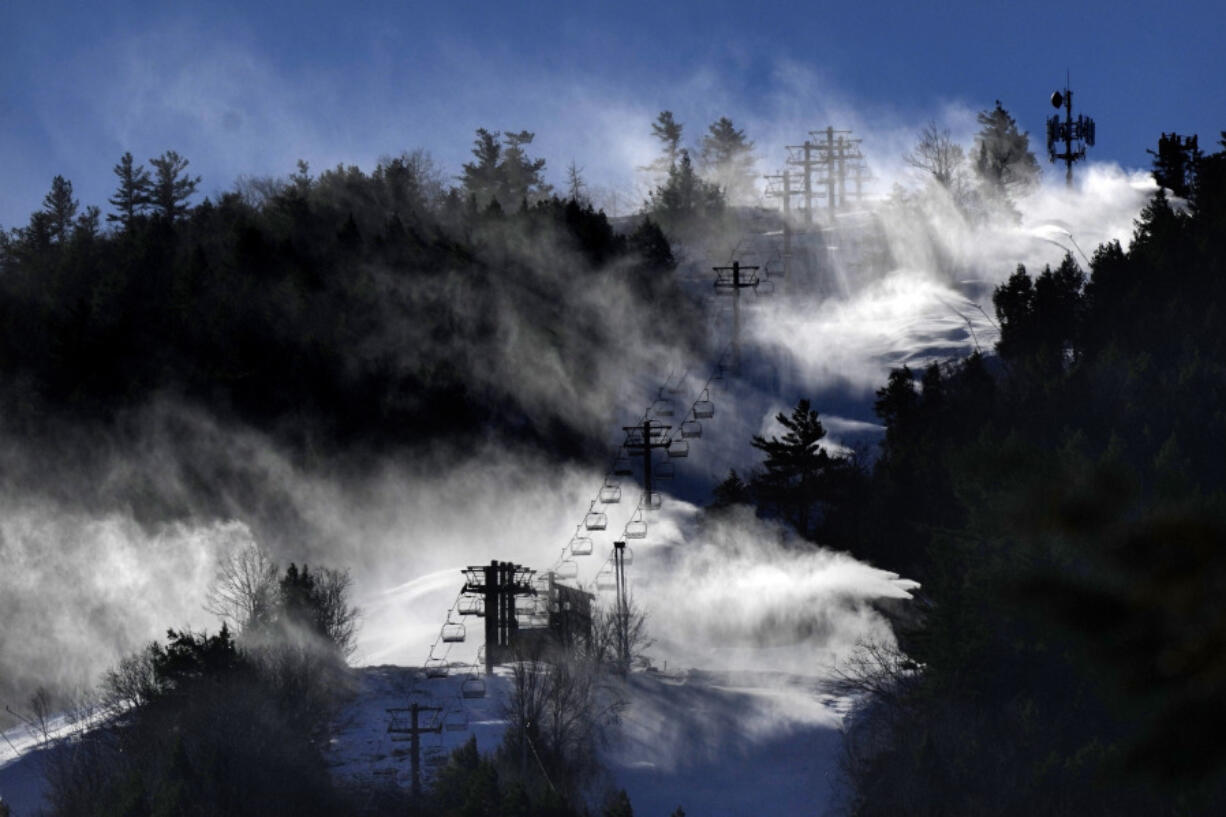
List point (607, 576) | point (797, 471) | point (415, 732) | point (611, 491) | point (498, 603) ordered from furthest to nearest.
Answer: point (611, 491) < point (797, 471) < point (607, 576) < point (498, 603) < point (415, 732)

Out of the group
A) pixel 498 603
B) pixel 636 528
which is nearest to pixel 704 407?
pixel 636 528

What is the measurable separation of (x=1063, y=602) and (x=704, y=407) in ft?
130

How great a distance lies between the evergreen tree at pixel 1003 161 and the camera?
130000 mm

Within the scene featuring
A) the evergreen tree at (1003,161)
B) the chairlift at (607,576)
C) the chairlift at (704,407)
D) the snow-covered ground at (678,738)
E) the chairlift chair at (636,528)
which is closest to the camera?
the snow-covered ground at (678,738)

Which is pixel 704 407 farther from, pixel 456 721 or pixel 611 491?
pixel 456 721

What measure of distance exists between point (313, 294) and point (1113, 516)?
5757cm

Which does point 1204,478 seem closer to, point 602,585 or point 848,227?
point 602,585

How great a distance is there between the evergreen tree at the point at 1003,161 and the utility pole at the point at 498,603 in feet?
237

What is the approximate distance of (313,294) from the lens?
102250mm

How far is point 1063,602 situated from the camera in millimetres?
54875

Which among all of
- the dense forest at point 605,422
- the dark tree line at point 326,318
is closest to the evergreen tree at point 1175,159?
the dense forest at point 605,422

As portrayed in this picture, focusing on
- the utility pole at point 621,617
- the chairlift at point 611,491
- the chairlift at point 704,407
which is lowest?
the utility pole at point 621,617

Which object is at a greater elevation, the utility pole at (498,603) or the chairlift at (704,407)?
the chairlift at (704,407)

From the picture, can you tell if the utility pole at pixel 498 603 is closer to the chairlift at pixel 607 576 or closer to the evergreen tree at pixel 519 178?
the chairlift at pixel 607 576
